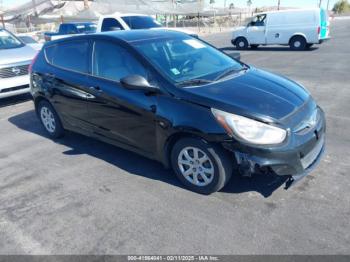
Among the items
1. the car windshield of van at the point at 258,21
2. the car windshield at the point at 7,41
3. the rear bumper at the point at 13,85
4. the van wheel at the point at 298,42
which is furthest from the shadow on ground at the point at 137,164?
the car windshield of van at the point at 258,21

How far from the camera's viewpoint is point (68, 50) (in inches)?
190

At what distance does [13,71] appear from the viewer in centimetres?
738

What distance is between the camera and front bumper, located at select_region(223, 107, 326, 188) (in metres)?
3.03

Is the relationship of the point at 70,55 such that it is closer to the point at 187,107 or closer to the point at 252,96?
the point at 187,107

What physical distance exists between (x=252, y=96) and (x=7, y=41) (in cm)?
761

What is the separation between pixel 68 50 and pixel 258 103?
2.99 metres

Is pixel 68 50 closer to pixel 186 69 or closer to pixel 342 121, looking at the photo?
pixel 186 69

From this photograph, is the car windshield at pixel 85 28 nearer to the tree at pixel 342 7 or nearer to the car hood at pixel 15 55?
the car hood at pixel 15 55

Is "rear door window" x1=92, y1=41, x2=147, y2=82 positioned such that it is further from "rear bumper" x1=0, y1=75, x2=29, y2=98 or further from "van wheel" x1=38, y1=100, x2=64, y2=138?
"rear bumper" x1=0, y1=75, x2=29, y2=98

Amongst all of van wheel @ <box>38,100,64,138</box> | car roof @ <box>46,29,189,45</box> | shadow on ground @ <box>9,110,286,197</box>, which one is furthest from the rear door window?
van wheel @ <box>38,100,64,138</box>

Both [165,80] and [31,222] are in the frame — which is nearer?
[31,222]

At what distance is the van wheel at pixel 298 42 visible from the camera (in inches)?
639

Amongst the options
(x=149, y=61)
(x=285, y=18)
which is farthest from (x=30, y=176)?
(x=285, y=18)

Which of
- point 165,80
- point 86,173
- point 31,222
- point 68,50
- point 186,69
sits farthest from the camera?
point 68,50
